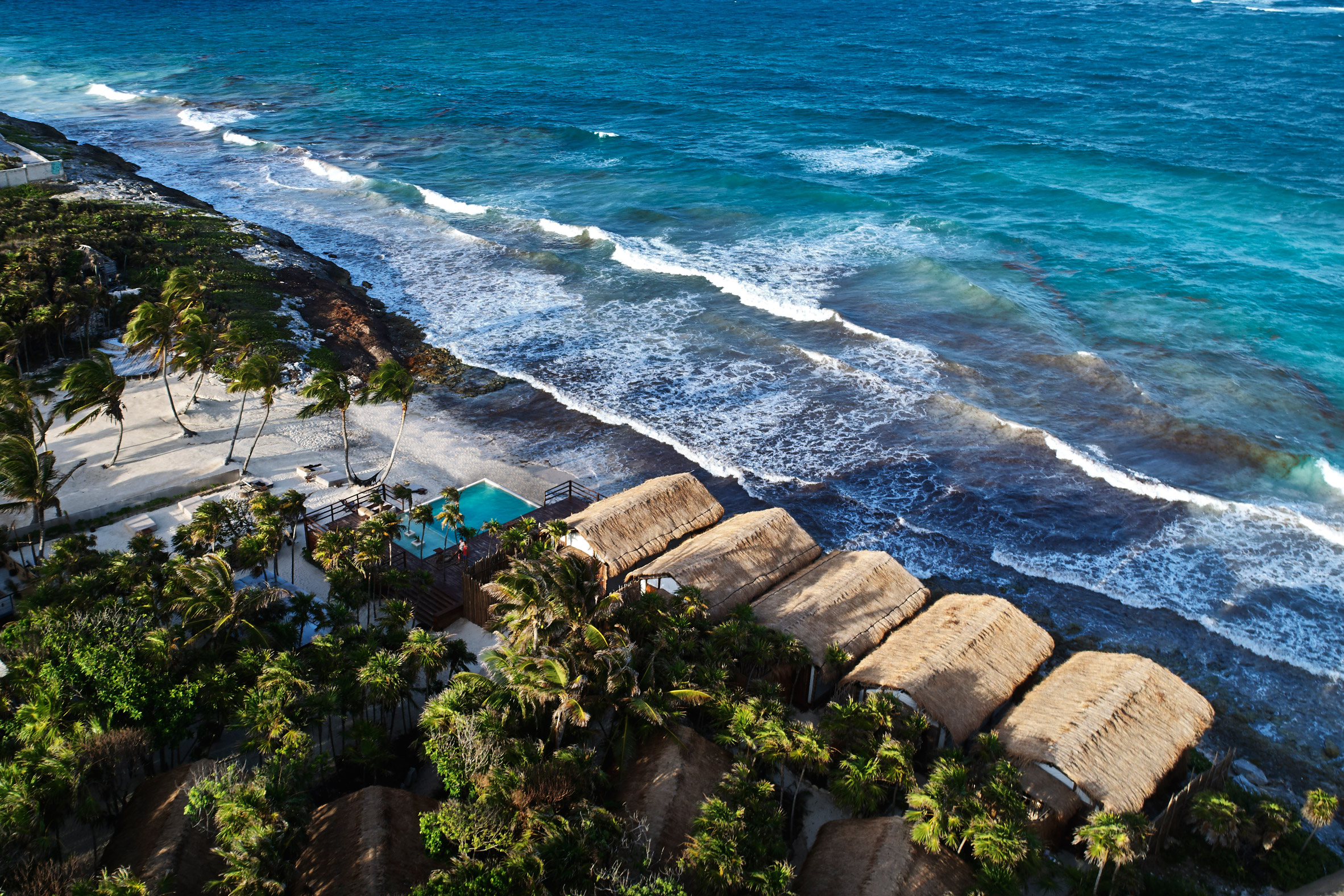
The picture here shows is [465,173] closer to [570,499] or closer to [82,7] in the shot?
[570,499]

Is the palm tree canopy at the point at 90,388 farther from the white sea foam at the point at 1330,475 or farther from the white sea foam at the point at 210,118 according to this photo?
the white sea foam at the point at 210,118

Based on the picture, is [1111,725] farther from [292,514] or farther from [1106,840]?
[292,514]

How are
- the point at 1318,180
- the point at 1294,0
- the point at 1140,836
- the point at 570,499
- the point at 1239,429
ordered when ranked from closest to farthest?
the point at 1140,836 → the point at 570,499 → the point at 1239,429 → the point at 1318,180 → the point at 1294,0

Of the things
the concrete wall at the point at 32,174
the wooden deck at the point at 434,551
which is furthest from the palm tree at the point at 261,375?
the concrete wall at the point at 32,174

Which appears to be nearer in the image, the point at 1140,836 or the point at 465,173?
the point at 1140,836

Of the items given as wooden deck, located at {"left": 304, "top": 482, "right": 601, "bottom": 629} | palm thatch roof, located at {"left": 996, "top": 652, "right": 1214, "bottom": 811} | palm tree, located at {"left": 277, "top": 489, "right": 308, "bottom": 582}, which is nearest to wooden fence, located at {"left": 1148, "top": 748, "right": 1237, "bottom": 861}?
palm thatch roof, located at {"left": 996, "top": 652, "right": 1214, "bottom": 811}

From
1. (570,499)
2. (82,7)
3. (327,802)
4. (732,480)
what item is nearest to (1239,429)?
(732,480)

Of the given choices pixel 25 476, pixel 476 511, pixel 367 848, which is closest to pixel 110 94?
pixel 25 476
